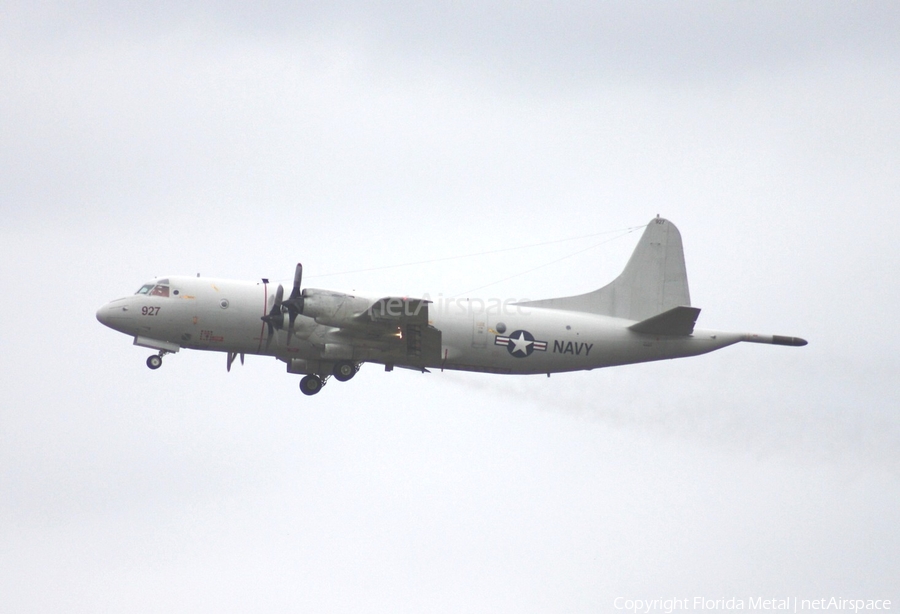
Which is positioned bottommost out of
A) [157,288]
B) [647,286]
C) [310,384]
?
[310,384]

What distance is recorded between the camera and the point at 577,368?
25.7m

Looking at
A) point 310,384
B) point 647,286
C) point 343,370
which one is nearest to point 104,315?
point 310,384

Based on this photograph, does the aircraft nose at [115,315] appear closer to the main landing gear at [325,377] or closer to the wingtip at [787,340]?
the main landing gear at [325,377]

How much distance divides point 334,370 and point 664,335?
8.17m

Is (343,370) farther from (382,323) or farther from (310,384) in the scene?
(382,323)

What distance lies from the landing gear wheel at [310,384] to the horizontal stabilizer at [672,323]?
7.92 meters

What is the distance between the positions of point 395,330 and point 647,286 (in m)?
6.84

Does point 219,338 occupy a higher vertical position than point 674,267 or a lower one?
lower

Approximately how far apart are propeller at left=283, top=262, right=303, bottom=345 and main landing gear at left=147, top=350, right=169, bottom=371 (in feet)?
10.2

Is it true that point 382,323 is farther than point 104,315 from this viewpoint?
No

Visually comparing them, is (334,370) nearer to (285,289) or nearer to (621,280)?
(285,289)

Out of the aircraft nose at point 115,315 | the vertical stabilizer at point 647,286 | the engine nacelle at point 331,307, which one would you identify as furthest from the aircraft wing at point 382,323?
the aircraft nose at point 115,315

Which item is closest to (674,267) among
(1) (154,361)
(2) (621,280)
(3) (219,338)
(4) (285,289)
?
(2) (621,280)

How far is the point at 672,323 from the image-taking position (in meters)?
25.0
